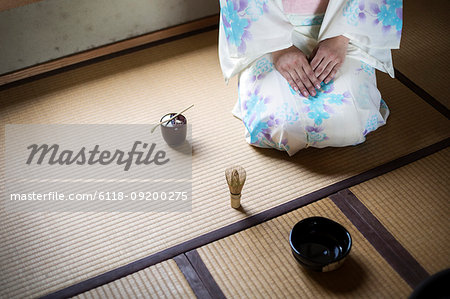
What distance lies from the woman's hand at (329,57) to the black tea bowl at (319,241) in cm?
79

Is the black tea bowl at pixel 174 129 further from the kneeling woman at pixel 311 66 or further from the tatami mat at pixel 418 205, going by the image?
the tatami mat at pixel 418 205

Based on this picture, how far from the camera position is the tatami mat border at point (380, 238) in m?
1.89

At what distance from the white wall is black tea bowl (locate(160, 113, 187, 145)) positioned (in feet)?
3.23

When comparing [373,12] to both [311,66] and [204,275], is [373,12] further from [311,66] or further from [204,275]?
[204,275]

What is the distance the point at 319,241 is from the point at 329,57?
0.94 metres

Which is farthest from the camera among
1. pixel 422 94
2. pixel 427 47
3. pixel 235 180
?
pixel 427 47

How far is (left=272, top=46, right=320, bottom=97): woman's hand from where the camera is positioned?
2.36m

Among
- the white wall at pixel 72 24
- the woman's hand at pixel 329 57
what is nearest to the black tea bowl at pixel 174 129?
the woman's hand at pixel 329 57

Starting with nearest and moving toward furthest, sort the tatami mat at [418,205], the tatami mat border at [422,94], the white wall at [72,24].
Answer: the tatami mat at [418,205] < the tatami mat border at [422,94] < the white wall at [72,24]

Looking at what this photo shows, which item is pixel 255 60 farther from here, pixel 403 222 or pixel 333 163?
pixel 403 222

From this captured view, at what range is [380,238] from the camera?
202cm

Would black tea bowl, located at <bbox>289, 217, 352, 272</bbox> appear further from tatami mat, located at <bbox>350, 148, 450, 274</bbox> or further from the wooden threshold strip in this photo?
the wooden threshold strip

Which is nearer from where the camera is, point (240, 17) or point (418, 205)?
point (418, 205)

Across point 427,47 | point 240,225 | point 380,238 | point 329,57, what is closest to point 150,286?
point 240,225
